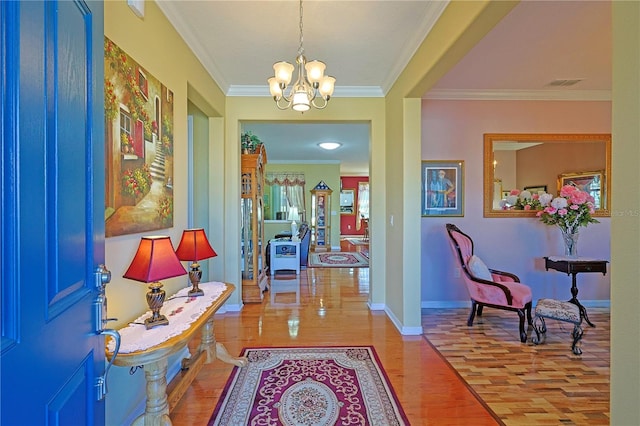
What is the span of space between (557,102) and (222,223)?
15.6ft

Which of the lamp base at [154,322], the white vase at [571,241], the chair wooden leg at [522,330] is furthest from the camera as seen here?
the white vase at [571,241]

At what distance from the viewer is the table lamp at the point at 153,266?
166 cm

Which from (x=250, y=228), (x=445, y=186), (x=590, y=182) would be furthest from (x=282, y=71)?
(x=590, y=182)

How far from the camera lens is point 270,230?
9594 millimetres

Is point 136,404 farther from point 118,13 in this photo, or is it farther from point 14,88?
point 118,13

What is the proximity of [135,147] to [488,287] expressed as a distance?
354cm

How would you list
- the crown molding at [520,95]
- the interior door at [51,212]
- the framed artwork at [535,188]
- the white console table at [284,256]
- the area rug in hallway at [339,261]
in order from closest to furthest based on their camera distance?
the interior door at [51,212] → the crown molding at [520,95] → the framed artwork at [535,188] → the white console table at [284,256] → the area rug in hallway at [339,261]

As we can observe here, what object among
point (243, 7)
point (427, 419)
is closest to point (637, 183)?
point (427, 419)

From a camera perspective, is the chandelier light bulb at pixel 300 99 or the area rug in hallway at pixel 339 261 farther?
the area rug in hallway at pixel 339 261

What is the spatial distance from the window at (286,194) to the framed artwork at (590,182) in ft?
23.2

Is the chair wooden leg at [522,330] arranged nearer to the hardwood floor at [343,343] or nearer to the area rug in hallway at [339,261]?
the hardwood floor at [343,343]

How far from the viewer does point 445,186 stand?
4352 mm

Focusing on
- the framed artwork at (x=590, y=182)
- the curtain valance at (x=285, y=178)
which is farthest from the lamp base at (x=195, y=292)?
the curtain valance at (x=285, y=178)

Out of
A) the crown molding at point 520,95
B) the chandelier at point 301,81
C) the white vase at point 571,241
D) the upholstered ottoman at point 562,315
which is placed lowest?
the upholstered ottoman at point 562,315
